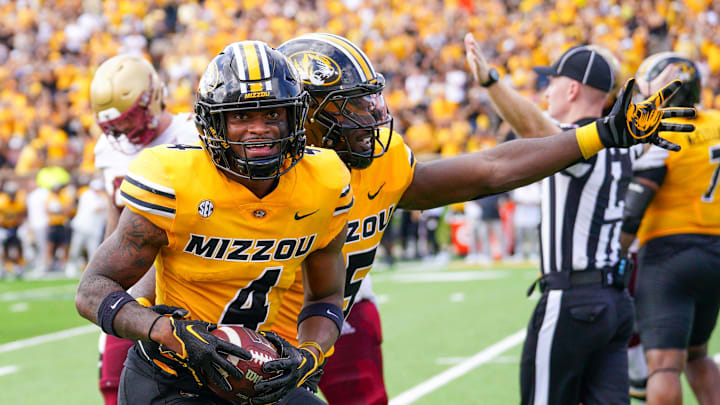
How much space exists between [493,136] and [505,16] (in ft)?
13.7

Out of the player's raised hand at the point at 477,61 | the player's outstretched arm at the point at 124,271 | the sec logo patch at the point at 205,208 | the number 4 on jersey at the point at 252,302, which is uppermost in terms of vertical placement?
the player's raised hand at the point at 477,61

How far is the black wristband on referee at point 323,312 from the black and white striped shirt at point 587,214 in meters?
1.32

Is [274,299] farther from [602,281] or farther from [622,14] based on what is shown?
[622,14]

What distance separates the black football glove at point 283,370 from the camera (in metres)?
2.45

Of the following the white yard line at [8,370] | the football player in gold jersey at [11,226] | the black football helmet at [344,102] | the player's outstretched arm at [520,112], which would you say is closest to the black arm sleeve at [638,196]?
the player's outstretched arm at [520,112]

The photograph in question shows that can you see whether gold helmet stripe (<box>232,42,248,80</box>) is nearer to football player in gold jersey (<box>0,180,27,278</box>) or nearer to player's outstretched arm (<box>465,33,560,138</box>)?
player's outstretched arm (<box>465,33,560,138</box>)

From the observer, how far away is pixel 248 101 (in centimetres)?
254

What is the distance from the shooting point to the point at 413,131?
16.8m

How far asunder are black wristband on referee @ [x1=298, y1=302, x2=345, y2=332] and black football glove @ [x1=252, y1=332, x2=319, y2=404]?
8.5 inches

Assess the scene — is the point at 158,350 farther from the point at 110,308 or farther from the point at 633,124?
the point at 633,124

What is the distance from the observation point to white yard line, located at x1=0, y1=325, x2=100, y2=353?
839 cm

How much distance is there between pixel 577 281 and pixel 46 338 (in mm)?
6539

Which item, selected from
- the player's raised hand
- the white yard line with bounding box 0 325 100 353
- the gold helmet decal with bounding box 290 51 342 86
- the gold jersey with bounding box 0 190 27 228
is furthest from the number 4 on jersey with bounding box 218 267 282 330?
the gold jersey with bounding box 0 190 27 228

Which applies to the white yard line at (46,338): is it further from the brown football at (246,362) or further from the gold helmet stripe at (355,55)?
the brown football at (246,362)
